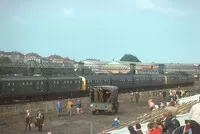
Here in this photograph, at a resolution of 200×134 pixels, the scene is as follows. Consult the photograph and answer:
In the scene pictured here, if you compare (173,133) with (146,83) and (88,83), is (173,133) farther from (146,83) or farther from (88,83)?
(146,83)

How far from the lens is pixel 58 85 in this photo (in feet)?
125

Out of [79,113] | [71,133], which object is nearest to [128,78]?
[79,113]

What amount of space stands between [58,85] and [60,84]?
363mm

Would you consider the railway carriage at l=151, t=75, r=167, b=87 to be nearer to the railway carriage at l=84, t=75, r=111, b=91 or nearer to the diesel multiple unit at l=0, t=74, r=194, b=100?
the diesel multiple unit at l=0, t=74, r=194, b=100

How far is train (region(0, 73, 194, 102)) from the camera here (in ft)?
103

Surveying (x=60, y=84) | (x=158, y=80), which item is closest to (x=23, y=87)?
(x=60, y=84)

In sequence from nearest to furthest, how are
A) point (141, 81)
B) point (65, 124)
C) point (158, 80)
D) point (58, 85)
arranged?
point (65, 124)
point (58, 85)
point (141, 81)
point (158, 80)

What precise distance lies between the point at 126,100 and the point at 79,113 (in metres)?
15.5

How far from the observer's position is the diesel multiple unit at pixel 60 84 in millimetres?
31375

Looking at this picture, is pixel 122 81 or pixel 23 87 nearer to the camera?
pixel 23 87

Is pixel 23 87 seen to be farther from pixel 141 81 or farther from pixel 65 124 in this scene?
pixel 141 81

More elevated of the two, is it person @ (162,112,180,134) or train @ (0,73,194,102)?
person @ (162,112,180,134)

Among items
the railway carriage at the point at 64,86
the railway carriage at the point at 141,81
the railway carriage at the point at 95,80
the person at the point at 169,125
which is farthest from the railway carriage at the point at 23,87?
the person at the point at 169,125

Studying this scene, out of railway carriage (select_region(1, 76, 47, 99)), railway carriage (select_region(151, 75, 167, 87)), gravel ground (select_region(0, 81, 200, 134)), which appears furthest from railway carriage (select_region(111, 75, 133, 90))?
gravel ground (select_region(0, 81, 200, 134))
